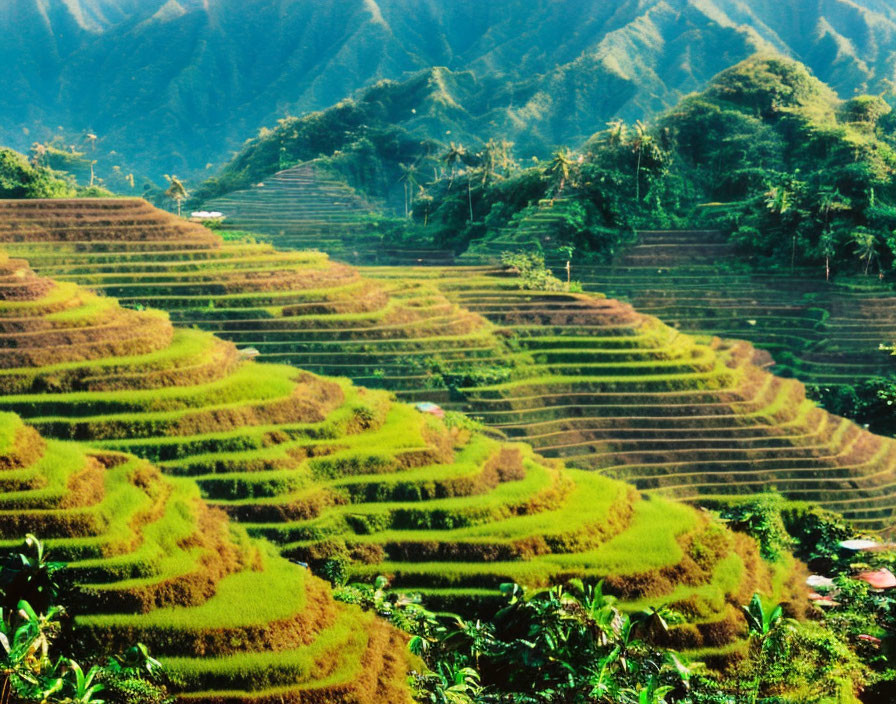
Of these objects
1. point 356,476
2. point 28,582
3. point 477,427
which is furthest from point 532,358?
point 28,582

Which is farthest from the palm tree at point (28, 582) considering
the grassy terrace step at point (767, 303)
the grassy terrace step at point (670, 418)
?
the grassy terrace step at point (767, 303)

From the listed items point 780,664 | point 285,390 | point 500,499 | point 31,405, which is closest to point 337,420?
point 285,390

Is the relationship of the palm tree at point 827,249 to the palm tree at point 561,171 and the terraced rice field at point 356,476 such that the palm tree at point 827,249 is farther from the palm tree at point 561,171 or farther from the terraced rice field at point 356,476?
the terraced rice field at point 356,476

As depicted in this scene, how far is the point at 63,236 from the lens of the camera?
25.4 metres

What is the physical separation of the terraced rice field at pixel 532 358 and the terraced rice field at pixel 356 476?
129 inches

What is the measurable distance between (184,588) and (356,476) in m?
4.32

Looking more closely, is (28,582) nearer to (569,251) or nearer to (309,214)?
(569,251)

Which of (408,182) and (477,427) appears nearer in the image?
(477,427)

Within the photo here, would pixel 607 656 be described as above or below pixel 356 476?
below

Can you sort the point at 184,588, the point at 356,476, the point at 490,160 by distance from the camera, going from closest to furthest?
the point at 184,588 → the point at 356,476 → the point at 490,160

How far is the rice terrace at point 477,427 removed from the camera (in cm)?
1332

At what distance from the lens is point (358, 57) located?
255 feet

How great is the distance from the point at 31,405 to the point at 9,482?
337cm

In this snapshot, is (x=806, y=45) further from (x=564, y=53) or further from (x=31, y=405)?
(x=31, y=405)
